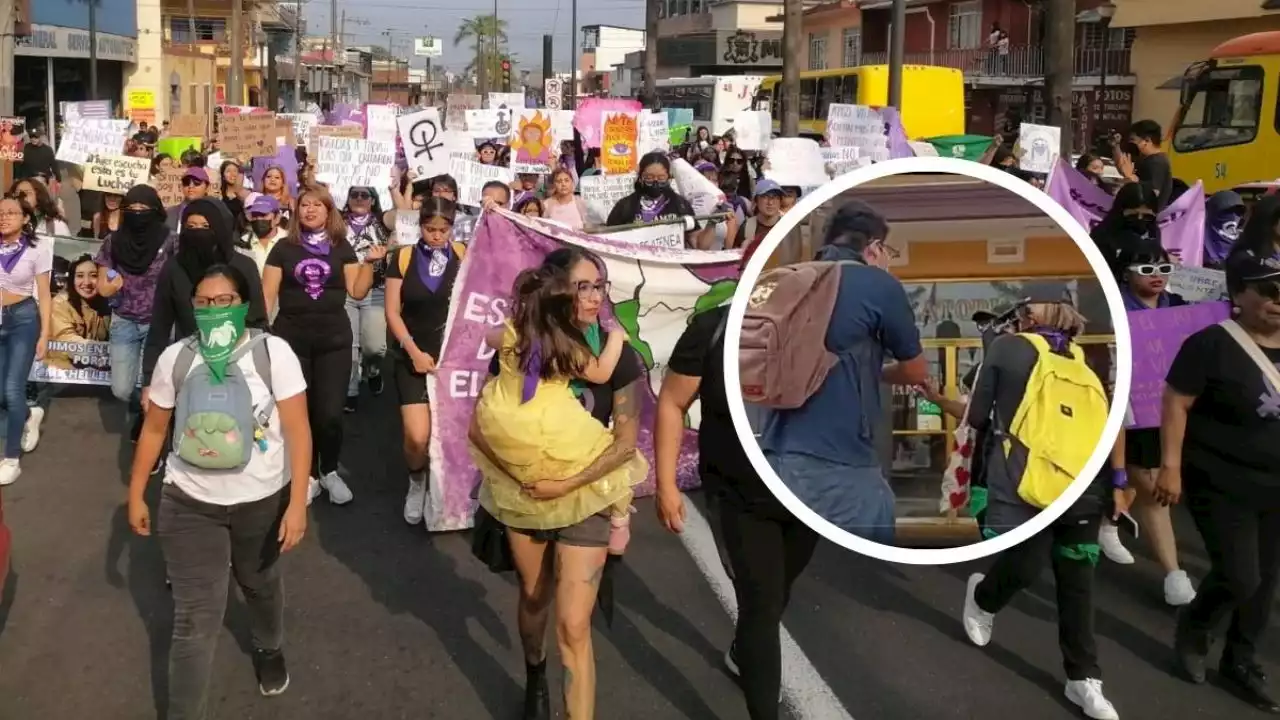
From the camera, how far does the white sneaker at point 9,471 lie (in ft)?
24.7

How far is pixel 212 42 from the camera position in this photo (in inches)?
2480

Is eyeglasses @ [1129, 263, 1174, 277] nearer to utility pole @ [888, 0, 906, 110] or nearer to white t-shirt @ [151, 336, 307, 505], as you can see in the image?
white t-shirt @ [151, 336, 307, 505]

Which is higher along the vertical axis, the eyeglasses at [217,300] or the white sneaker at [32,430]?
the eyeglasses at [217,300]

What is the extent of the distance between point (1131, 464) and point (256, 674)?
3.72 m

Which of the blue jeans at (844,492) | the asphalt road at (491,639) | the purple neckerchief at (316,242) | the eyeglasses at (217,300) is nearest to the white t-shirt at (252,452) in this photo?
the eyeglasses at (217,300)

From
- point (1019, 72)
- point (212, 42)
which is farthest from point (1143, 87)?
point (212, 42)

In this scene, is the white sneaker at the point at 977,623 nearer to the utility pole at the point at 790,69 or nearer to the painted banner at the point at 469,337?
the painted banner at the point at 469,337

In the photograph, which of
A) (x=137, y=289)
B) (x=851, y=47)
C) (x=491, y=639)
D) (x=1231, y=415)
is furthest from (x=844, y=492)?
(x=851, y=47)

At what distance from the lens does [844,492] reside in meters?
3.47

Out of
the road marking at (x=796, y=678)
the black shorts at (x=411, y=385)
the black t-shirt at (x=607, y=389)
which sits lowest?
the road marking at (x=796, y=678)

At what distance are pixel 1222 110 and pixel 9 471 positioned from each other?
15369 millimetres

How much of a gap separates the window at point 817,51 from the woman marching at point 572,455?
2124 inches

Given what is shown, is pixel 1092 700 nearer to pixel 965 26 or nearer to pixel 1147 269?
pixel 1147 269

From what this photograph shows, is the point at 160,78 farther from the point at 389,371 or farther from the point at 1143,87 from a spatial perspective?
the point at 389,371
